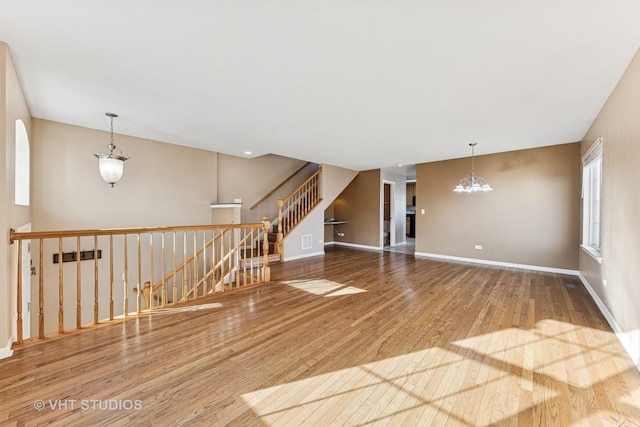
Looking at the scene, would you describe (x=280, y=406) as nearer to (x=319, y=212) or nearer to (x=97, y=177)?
(x=97, y=177)

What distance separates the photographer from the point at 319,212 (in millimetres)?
7223

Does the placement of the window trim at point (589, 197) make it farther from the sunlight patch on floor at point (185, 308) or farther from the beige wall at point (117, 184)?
the beige wall at point (117, 184)

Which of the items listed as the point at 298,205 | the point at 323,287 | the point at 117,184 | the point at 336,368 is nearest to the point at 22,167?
the point at 117,184

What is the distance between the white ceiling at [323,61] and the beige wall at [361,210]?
403cm

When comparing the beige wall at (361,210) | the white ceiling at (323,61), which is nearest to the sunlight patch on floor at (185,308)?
the white ceiling at (323,61)

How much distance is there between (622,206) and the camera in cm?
252

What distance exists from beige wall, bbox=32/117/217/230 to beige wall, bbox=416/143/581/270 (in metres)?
5.47

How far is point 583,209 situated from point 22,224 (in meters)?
8.15

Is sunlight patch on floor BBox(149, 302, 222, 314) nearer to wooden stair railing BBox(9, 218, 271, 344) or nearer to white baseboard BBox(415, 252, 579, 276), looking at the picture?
wooden stair railing BBox(9, 218, 271, 344)

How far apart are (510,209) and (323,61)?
535 centimetres

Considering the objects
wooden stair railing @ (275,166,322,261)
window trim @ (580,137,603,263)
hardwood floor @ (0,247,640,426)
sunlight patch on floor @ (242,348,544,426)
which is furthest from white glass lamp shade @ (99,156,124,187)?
window trim @ (580,137,603,263)

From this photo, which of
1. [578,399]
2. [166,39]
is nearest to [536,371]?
[578,399]

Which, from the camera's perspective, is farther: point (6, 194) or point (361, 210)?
point (361, 210)

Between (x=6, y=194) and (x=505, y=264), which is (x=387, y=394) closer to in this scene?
(x=6, y=194)
